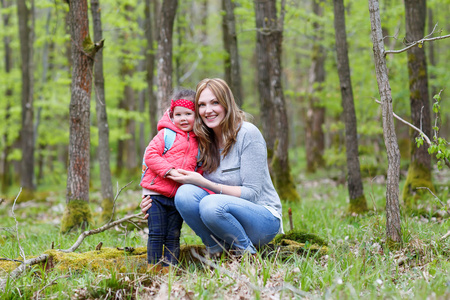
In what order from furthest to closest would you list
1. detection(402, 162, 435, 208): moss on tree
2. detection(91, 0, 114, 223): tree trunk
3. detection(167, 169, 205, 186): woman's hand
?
detection(91, 0, 114, 223): tree trunk < detection(402, 162, 435, 208): moss on tree < detection(167, 169, 205, 186): woman's hand

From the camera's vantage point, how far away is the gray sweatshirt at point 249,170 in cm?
317

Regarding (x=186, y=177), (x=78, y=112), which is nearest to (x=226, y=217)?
(x=186, y=177)

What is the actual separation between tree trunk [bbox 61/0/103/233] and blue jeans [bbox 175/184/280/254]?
2.32 m

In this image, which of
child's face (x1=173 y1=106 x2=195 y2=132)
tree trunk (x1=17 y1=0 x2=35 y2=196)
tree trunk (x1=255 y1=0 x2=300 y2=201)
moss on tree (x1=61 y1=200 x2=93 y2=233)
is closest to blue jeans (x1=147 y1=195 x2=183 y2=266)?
child's face (x1=173 y1=106 x2=195 y2=132)

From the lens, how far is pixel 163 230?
10.5 ft

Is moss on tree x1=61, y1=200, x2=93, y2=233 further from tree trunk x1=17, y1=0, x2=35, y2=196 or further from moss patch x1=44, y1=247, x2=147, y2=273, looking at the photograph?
tree trunk x1=17, y1=0, x2=35, y2=196

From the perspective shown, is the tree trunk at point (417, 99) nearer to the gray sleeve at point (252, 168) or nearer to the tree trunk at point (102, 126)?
the gray sleeve at point (252, 168)

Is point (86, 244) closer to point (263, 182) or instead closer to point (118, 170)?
point (263, 182)

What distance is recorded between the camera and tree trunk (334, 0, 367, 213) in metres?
5.46

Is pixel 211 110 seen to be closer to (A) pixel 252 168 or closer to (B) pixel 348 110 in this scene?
(A) pixel 252 168

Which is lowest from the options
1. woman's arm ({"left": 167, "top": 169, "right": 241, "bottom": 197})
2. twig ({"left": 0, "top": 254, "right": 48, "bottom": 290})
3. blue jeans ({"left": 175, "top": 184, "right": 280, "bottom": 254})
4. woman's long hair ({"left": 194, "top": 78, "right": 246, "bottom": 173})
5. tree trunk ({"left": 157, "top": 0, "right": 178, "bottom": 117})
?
twig ({"left": 0, "top": 254, "right": 48, "bottom": 290})

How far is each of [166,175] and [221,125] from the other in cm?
67

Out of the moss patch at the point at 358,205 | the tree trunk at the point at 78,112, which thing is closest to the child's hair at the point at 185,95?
the tree trunk at the point at 78,112

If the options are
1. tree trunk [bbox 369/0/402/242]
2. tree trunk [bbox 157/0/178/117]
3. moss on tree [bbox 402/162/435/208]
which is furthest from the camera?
tree trunk [bbox 157/0/178/117]
